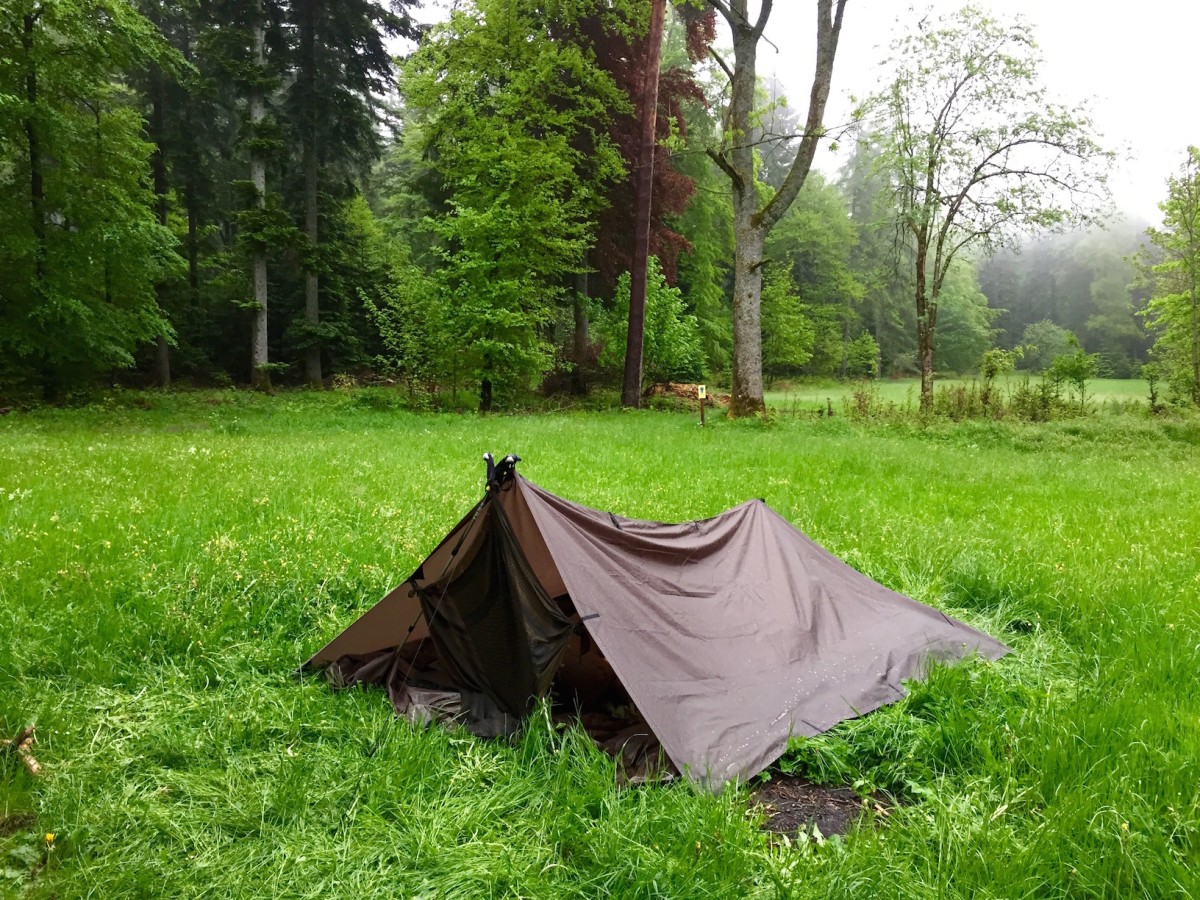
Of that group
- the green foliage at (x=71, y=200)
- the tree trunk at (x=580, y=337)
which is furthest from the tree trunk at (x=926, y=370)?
the green foliage at (x=71, y=200)

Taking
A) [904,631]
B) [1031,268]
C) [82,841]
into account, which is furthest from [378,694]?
[1031,268]

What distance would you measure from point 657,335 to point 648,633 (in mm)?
18164

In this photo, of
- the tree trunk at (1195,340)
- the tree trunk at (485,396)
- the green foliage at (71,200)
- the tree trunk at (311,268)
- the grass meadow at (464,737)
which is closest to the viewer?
the grass meadow at (464,737)

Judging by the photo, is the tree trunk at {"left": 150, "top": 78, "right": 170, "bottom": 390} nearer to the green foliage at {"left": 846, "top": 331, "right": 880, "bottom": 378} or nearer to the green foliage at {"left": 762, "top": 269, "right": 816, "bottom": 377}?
the green foliage at {"left": 762, "top": 269, "right": 816, "bottom": 377}

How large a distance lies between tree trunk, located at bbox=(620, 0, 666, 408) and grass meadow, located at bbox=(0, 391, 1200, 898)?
11868 mm

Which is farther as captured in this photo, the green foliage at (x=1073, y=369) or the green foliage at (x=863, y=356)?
the green foliage at (x=863, y=356)

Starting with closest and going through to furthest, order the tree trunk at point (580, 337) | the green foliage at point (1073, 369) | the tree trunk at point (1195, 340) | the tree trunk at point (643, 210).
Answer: the tree trunk at point (643, 210)
the green foliage at point (1073, 369)
the tree trunk at point (1195, 340)
the tree trunk at point (580, 337)

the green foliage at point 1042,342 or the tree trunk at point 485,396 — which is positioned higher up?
the green foliage at point 1042,342

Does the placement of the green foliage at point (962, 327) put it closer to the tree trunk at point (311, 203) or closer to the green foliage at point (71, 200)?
the tree trunk at point (311, 203)

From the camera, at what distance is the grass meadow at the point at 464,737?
2.15 meters

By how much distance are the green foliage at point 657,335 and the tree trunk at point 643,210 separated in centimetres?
198

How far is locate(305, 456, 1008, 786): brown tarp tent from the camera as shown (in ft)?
9.53

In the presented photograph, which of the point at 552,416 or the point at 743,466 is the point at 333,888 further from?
the point at 552,416

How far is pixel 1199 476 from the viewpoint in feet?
30.5
